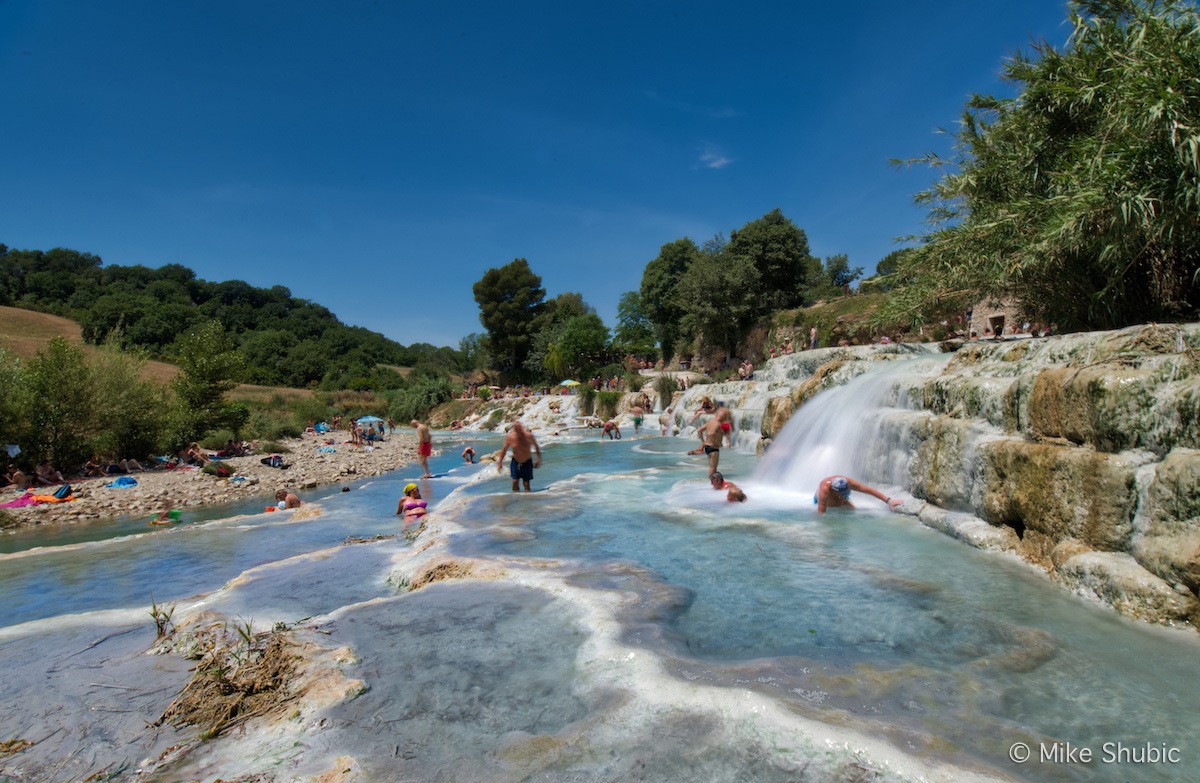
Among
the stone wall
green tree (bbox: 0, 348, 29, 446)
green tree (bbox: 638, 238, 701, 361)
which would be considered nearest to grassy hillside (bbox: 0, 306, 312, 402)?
green tree (bbox: 638, 238, 701, 361)

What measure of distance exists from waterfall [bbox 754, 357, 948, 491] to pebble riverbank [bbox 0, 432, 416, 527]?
11.8 meters

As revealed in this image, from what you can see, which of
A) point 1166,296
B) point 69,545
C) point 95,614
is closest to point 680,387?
point 1166,296

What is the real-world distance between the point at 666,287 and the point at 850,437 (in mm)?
38164

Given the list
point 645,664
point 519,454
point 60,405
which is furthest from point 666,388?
point 645,664

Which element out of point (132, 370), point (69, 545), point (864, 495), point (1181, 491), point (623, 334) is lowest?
point (69, 545)

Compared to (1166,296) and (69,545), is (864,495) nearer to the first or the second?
(1166,296)

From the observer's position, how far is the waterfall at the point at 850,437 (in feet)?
29.8

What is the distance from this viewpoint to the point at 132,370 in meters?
18.0

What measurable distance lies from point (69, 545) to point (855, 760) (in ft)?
37.6

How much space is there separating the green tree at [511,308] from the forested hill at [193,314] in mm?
17454

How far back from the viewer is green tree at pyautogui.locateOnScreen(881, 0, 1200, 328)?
8516mm

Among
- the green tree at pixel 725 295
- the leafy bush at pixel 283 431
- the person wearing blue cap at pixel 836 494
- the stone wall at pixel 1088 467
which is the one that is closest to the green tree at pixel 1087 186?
the stone wall at pixel 1088 467

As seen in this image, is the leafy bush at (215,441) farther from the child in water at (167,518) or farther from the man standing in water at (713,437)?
the man standing in water at (713,437)

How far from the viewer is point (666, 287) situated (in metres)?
47.4
